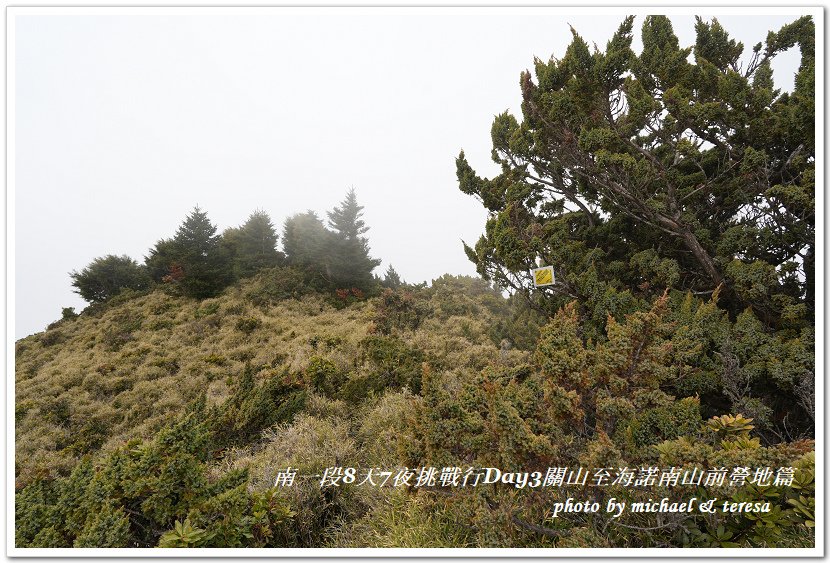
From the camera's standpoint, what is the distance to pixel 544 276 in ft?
14.8

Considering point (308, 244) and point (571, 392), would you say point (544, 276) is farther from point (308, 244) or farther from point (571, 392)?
point (308, 244)

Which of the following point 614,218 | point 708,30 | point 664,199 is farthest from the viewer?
point 614,218

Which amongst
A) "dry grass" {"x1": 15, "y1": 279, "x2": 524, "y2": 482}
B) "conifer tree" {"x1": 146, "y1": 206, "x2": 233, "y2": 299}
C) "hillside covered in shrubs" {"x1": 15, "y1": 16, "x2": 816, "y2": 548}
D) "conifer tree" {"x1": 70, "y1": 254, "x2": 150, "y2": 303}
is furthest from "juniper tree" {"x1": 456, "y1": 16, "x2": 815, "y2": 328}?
"conifer tree" {"x1": 70, "y1": 254, "x2": 150, "y2": 303}

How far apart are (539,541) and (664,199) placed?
12.6 feet

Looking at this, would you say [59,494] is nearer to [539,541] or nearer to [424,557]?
[424,557]

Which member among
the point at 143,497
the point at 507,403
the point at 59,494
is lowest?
the point at 59,494

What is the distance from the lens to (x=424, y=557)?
8.70 ft

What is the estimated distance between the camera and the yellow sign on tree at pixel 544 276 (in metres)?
4.42

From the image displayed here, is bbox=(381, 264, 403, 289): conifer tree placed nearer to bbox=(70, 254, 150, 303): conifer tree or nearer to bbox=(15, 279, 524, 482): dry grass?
bbox=(15, 279, 524, 482): dry grass

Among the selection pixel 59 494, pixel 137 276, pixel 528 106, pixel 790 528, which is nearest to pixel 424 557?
pixel 790 528

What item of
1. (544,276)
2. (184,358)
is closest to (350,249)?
(184,358)

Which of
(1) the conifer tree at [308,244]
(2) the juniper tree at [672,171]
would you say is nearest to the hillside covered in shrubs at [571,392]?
(2) the juniper tree at [672,171]

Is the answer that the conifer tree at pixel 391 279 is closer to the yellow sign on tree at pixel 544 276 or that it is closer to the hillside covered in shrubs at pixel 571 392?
the hillside covered in shrubs at pixel 571 392

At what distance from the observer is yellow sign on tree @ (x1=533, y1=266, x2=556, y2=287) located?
4.42m
